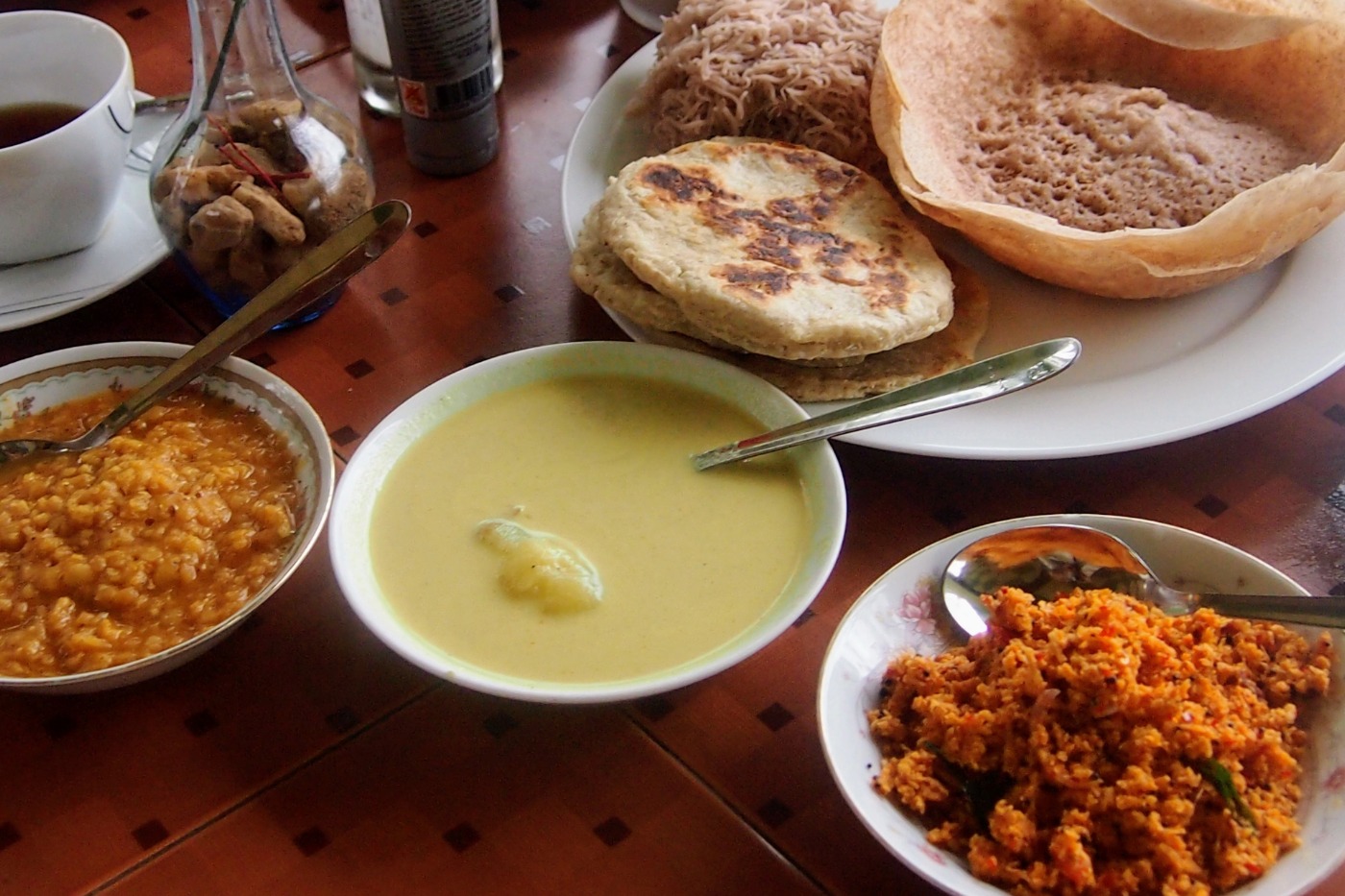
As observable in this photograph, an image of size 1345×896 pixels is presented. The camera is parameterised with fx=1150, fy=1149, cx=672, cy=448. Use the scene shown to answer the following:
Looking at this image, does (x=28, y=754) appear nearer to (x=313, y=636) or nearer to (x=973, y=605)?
(x=313, y=636)

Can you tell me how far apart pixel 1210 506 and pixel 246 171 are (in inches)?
47.4

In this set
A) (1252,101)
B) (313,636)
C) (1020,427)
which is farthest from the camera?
(1252,101)

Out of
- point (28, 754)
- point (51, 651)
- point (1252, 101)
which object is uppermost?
point (1252, 101)

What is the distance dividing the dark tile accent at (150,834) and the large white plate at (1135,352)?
71 centimetres

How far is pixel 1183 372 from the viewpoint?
1367 millimetres

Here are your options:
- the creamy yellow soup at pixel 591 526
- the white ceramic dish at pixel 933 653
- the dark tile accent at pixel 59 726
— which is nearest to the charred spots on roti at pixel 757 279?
the creamy yellow soup at pixel 591 526

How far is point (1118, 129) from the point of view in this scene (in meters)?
1.58

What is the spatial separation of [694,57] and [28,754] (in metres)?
1.19

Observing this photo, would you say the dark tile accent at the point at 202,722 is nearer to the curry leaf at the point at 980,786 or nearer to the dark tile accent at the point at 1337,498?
the curry leaf at the point at 980,786

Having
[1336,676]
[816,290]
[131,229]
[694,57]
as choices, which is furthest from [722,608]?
[131,229]

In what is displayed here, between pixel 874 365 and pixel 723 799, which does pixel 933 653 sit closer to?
pixel 723 799

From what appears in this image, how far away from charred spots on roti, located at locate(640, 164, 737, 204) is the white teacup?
0.68 metres

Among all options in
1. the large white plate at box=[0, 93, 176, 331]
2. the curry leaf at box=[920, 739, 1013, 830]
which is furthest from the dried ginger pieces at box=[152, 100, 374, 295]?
the curry leaf at box=[920, 739, 1013, 830]

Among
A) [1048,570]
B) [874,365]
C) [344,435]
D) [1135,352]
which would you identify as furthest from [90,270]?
[1135,352]
